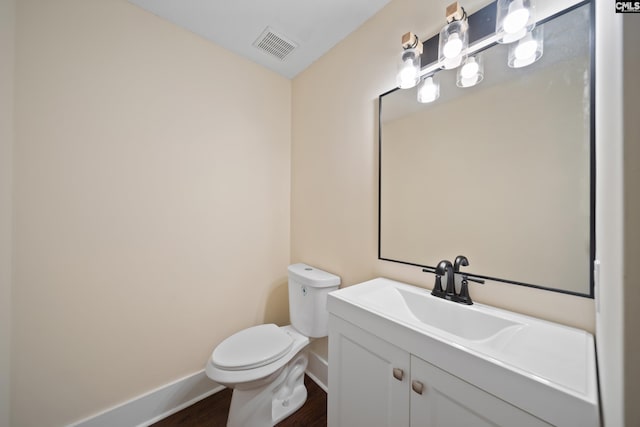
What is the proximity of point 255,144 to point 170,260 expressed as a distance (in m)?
1.00

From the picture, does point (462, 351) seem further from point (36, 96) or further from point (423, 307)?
point (36, 96)

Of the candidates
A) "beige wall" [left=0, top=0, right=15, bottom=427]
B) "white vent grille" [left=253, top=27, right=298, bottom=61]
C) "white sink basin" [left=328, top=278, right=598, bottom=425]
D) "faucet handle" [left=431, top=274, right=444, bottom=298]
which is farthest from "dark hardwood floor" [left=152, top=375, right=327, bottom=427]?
"white vent grille" [left=253, top=27, right=298, bottom=61]

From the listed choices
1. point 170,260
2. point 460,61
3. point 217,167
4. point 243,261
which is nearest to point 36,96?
point 217,167

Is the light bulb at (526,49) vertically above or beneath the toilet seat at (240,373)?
above

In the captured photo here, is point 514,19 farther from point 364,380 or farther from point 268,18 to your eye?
point 364,380

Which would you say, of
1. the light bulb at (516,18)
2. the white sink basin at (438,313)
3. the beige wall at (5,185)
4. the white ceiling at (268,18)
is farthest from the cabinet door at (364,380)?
the white ceiling at (268,18)

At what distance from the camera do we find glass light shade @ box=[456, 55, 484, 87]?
3.08 feet

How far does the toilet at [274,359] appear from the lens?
1.16 m

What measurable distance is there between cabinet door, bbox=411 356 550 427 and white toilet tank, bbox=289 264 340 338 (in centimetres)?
76

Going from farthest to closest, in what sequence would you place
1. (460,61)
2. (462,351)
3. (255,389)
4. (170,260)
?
(170,260) < (255,389) < (460,61) < (462,351)

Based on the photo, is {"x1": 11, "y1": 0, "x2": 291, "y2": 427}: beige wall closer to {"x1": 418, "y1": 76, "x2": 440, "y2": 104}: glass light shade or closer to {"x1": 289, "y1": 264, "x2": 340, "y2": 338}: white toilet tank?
{"x1": 289, "y1": 264, "x2": 340, "y2": 338}: white toilet tank

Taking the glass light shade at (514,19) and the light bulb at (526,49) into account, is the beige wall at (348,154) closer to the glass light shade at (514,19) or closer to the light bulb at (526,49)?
the glass light shade at (514,19)

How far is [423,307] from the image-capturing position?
1012 mm

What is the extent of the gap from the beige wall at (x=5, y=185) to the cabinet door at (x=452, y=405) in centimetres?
168
